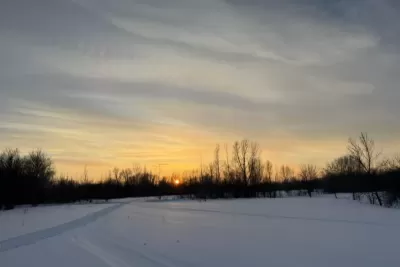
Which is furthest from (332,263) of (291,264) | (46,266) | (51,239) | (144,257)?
(51,239)

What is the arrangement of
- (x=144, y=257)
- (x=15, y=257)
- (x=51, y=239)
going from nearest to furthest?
1. (x=144, y=257)
2. (x=15, y=257)
3. (x=51, y=239)

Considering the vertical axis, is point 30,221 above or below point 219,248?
above

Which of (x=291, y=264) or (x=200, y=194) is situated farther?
(x=200, y=194)

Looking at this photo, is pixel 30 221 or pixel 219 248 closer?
pixel 219 248

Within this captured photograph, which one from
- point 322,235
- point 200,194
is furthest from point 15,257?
point 200,194

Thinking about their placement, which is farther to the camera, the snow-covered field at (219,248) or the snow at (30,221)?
the snow at (30,221)

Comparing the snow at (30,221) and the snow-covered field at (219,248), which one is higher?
the snow at (30,221)

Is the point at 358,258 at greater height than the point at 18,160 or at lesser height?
lesser

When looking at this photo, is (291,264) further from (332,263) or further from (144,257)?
(144,257)

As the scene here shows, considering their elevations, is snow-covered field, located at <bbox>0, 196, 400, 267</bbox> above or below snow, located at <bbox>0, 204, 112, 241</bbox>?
below

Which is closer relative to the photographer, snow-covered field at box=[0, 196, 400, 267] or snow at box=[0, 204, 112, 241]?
snow-covered field at box=[0, 196, 400, 267]

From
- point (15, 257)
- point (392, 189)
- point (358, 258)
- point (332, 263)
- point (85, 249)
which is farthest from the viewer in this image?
point (392, 189)

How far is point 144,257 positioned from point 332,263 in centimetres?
444

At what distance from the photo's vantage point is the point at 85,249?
1182 cm
